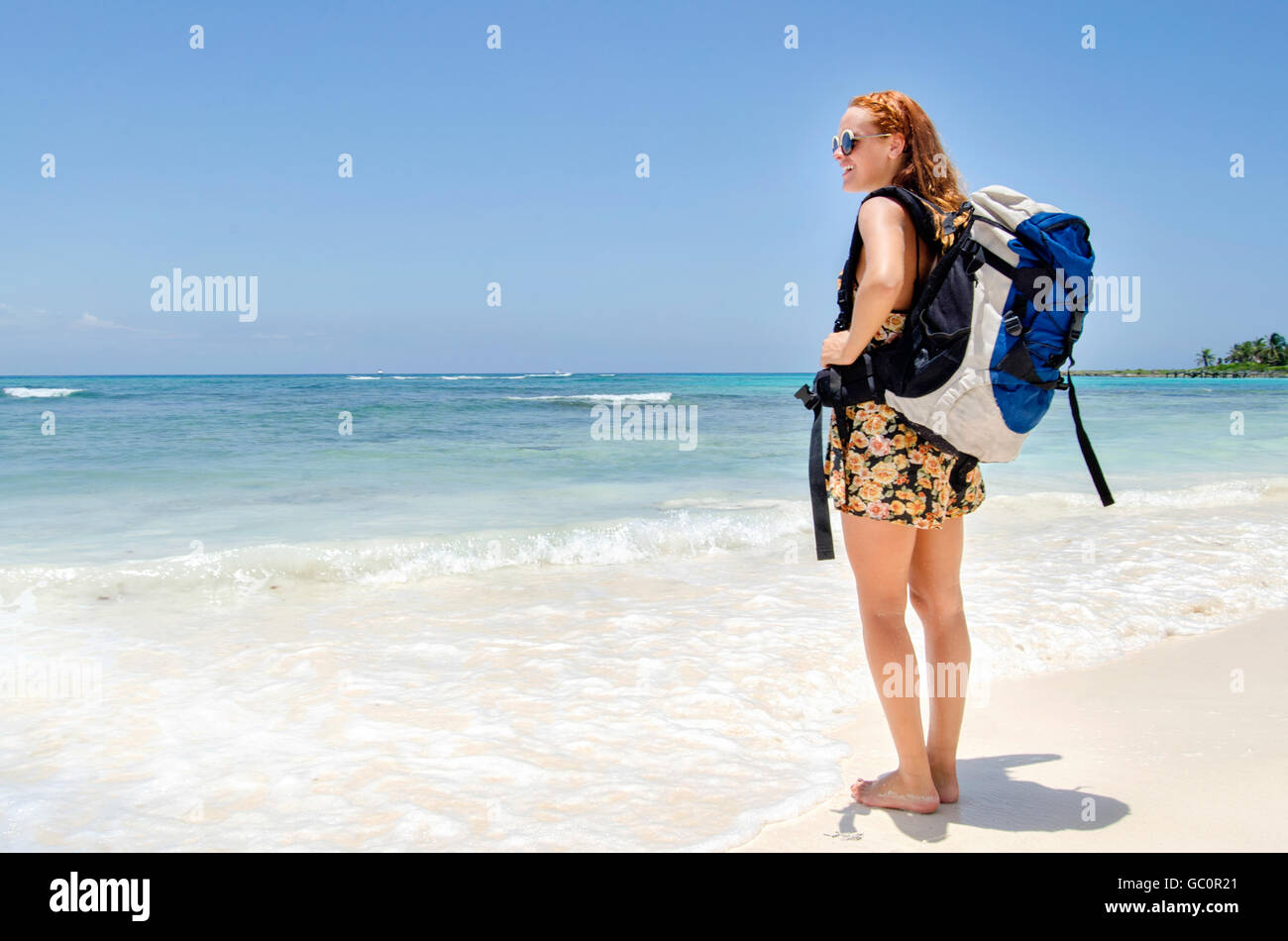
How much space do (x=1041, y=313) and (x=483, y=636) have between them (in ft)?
10.7

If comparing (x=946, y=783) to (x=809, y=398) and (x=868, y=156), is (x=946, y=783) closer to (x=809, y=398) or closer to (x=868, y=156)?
(x=809, y=398)

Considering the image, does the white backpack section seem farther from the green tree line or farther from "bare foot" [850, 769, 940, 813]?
the green tree line

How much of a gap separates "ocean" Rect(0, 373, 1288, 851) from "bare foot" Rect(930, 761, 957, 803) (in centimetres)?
35

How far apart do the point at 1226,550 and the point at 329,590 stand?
6454mm

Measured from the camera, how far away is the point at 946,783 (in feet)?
8.55

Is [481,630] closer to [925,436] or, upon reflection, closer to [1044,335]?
[925,436]

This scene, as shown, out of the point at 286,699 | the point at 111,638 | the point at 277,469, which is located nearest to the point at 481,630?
the point at 286,699

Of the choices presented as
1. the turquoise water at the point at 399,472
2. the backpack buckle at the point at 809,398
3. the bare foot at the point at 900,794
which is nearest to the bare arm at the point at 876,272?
the backpack buckle at the point at 809,398

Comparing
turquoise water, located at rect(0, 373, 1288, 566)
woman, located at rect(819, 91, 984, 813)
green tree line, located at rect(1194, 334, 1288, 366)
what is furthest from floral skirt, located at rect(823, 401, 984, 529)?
green tree line, located at rect(1194, 334, 1288, 366)

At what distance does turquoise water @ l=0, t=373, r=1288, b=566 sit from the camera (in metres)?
7.57

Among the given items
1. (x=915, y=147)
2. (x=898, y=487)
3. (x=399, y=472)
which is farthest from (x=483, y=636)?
(x=399, y=472)

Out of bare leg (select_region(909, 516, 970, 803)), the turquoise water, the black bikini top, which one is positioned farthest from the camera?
the turquoise water

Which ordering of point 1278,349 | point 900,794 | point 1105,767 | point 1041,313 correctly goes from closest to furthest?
point 1041,313 → point 900,794 → point 1105,767 → point 1278,349

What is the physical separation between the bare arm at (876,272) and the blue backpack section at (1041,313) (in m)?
0.28
